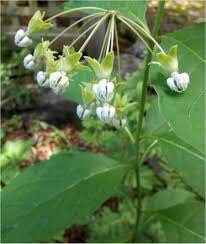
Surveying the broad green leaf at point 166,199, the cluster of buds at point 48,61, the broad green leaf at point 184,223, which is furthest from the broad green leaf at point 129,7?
the broad green leaf at point 166,199

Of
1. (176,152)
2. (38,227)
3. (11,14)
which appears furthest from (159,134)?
(11,14)

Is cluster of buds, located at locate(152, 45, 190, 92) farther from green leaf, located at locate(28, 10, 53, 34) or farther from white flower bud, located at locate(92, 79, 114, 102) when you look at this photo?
green leaf, located at locate(28, 10, 53, 34)

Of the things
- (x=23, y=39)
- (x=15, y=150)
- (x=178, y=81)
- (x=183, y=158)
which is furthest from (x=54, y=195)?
(x=15, y=150)

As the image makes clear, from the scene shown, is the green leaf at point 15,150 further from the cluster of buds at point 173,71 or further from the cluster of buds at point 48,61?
the cluster of buds at point 173,71

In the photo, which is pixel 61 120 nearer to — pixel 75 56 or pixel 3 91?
pixel 3 91

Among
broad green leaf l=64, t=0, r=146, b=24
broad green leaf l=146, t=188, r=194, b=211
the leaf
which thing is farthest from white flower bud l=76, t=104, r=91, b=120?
broad green leaf l=146, t=188, r=194, b=211
